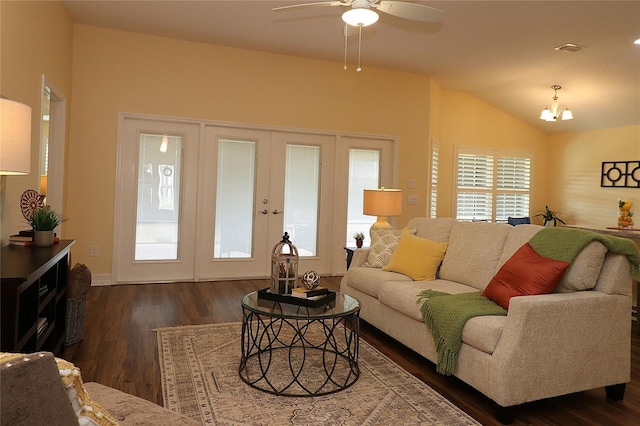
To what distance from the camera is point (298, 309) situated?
2.58 metres

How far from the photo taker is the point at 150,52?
5230mm

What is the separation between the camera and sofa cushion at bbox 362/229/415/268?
398cm

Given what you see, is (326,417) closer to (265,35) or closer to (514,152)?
(265,35)

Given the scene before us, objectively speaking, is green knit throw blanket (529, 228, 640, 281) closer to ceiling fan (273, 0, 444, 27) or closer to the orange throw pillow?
the orange throw pillow

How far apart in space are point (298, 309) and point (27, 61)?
273cm

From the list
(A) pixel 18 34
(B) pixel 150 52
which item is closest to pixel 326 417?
(A) pixel 18 34

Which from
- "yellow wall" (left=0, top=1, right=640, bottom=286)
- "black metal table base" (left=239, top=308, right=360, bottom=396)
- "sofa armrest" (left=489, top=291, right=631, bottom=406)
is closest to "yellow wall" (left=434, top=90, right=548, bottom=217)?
"yellow wall" (left=0, top=1, right=640, bottom=286)

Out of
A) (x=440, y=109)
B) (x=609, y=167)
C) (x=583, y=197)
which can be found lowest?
Result: (x=583, y=197)

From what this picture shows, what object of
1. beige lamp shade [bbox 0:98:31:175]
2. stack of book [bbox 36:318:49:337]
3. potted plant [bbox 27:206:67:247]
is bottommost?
stack of book [bbox 36:318:49:337]

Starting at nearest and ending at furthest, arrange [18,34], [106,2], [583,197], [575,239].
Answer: [575,239], [18,34], [106,2], [583,197]

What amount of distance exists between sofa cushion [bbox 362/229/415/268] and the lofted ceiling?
7.31 ft

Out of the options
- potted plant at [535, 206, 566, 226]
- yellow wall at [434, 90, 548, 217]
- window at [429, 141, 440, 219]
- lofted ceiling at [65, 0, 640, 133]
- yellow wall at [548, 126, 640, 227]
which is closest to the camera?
lofted ceiling at [65, 0, 640, 133]

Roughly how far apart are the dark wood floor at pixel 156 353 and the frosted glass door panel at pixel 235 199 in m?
0.76

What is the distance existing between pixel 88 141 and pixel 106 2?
4.88 feet
